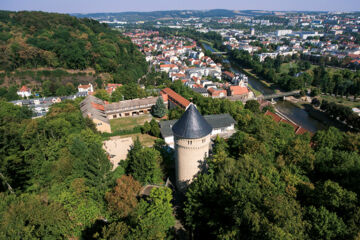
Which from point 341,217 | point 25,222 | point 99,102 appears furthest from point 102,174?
point 99,102

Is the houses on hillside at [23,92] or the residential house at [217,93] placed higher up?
the houses on hillside at [23,92]

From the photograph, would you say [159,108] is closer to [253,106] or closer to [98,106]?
[98,106]

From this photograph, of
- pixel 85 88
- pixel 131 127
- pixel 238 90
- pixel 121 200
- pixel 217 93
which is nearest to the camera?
pixel 121 200

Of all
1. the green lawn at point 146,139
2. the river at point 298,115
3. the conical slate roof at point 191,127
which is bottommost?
the river at point 298,115

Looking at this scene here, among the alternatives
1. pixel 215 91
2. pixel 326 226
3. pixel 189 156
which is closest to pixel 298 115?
pixel 215 91

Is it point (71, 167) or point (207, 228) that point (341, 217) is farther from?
point (71, 167)

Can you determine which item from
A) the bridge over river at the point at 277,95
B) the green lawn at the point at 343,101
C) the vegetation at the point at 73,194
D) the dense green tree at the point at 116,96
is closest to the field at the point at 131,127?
the dense green tree at the point at 116,96

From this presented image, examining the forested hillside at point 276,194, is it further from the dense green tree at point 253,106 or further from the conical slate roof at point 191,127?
the dense green tree at point 253,106
